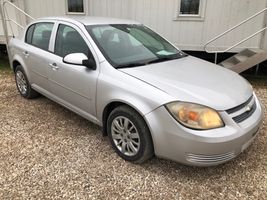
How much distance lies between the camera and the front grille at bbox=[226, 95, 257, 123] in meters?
2.80


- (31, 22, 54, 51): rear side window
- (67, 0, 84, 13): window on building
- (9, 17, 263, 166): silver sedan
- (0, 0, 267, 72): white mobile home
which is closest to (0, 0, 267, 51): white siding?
(0, 0, 267, 72): white mobile home

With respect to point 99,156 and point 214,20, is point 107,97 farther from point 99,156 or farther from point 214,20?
point 214,20

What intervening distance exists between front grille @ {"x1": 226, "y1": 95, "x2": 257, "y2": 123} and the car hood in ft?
0.17

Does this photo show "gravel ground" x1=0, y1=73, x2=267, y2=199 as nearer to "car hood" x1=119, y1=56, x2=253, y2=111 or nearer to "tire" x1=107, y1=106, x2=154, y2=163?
"tire" x1=107, y1=106, x2=154, y2=163

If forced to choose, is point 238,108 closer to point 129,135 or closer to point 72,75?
point 129,135

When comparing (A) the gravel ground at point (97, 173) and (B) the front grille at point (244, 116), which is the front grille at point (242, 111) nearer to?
(B) the front grille at point (244, 116)

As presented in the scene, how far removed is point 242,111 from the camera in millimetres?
2912

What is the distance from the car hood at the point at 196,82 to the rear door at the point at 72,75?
0.56 metres

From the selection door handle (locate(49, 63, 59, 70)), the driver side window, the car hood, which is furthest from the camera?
door handle (locate(49, 63, 59, 70))

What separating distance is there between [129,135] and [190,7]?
5244mm

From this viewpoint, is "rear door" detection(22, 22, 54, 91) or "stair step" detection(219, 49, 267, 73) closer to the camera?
"rear door" detection(22, 22, 54, 91)

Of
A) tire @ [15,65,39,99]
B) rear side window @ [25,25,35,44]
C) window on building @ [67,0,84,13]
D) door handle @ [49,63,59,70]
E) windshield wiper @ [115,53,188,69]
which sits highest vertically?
window on building @ [67,0,84,13]

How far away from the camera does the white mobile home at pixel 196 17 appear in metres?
6.96

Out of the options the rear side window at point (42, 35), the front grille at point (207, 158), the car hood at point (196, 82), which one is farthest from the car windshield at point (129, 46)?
the front grille at point (207, 158)
